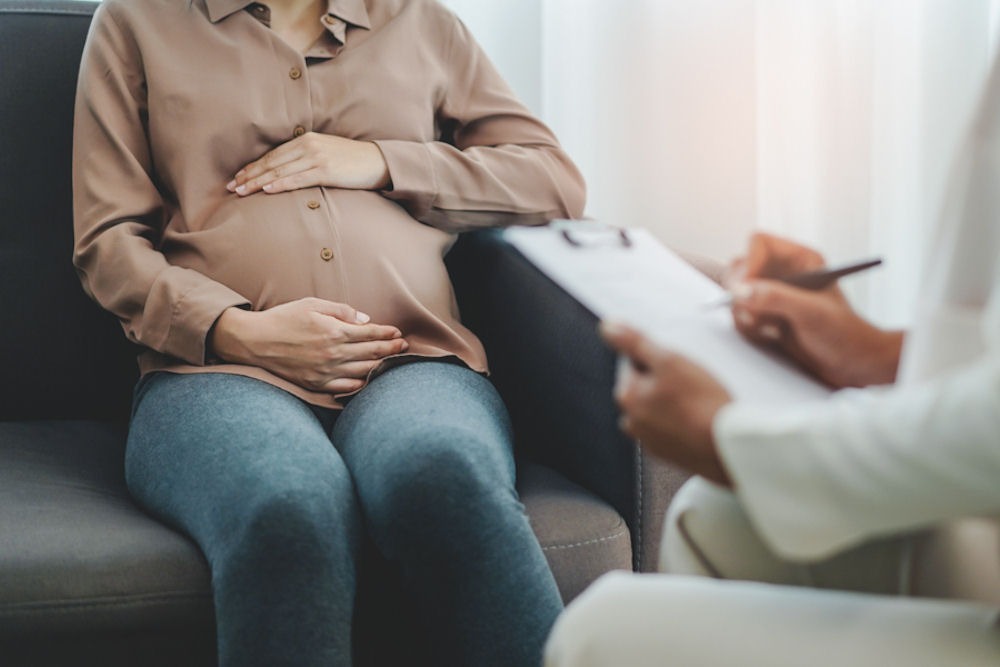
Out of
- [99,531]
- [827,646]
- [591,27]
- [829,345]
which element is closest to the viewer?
[827,646]

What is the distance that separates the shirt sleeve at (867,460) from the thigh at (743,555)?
0.54 feet

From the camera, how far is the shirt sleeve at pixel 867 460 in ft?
1.86

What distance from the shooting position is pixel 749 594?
663 millimetres

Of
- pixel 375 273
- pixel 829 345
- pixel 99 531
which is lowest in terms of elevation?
pixel 99 531

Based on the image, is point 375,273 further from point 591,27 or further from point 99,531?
point 591,27

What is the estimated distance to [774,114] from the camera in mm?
1880

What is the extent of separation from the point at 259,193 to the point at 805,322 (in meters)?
0.83

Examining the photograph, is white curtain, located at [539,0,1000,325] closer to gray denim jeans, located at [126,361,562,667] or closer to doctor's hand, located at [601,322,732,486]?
gray denim jeans, located at [126,361,562,667]

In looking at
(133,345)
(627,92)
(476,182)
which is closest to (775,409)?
(476,182)

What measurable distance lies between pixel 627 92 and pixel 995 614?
1.49 metres

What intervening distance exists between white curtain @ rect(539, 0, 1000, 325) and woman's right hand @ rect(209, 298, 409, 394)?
816mm

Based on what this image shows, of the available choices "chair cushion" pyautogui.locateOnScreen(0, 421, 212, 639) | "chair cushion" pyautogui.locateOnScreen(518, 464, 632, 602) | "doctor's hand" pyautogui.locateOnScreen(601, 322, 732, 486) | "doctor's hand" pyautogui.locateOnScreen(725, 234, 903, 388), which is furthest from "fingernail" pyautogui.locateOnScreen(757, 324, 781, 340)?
"chair cushion" pyautogui.locateOnScreen(0, 421, 212, 639)

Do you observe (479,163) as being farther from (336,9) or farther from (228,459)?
(228,459)

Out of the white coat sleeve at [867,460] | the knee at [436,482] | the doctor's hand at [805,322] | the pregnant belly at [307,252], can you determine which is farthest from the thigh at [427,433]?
the white coat sleeve at [867,460]
